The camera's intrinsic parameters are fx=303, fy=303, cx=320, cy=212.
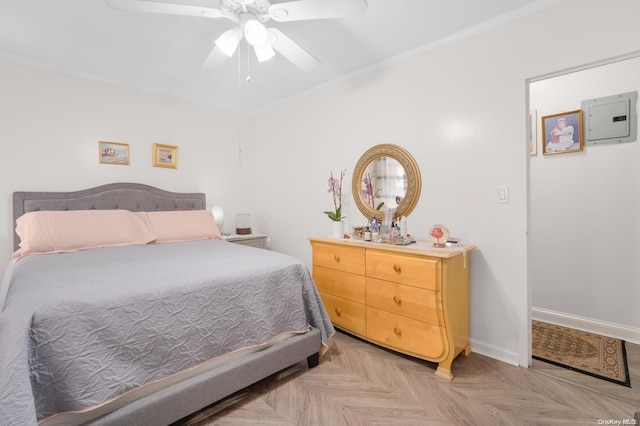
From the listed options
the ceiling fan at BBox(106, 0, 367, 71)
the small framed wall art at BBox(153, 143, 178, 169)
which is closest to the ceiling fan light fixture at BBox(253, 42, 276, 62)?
the ceiling fan at BBox(106, 0, 367, 71)

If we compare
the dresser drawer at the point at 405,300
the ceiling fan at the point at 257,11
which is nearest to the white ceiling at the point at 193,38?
the ceiling fan at the point at 257,11

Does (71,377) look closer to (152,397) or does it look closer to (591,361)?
(152,397)

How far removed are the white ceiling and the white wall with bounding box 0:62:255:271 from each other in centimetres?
20

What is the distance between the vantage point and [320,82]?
329 centimetres

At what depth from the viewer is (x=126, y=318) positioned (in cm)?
132

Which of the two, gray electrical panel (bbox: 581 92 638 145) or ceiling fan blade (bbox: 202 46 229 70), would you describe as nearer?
ceiling fan blade (bbox: 202 46 229 70)

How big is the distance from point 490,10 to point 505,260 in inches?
67.4

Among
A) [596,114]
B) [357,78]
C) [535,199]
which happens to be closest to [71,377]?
[357,78]

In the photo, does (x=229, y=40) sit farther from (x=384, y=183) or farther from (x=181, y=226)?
(x=181, y=226)

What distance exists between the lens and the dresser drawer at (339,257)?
2.42 meters

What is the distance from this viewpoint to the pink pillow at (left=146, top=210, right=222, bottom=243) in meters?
2.91

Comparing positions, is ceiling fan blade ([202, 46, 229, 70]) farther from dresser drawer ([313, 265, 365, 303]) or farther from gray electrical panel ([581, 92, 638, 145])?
gray electrical panel ([581, 92, 638, 145])

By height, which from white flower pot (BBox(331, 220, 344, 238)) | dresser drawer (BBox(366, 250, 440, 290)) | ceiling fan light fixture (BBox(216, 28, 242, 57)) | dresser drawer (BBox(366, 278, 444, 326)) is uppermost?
ceiling fan light fixture (BBox(216, 28, 242, 57))

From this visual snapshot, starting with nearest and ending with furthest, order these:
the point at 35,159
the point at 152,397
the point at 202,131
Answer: the point at 152,397
the point at 35,159
the point at 202,131
